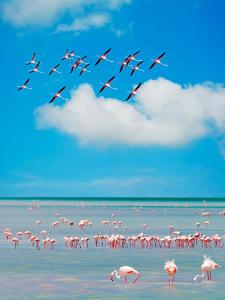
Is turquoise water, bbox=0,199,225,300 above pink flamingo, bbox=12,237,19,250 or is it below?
below

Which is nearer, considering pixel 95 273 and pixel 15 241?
pixel 95 273

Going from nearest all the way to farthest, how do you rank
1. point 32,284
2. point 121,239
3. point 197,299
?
1. point 197,299
2. point 32,284
3. point 121,239

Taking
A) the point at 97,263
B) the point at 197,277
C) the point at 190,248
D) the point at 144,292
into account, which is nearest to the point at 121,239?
the point at 190,248

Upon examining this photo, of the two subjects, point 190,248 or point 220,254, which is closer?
point 220,254

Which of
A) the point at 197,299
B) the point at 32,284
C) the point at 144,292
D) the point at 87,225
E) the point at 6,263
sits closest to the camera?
the point at 197,299

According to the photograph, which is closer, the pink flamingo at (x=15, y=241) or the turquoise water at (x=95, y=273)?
the turquoise water at (x=95, y=273)

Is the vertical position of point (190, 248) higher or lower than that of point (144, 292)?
higher

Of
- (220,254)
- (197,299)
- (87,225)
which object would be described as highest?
(87,225)

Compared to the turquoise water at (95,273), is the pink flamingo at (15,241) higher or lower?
higher

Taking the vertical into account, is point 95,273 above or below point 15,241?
below

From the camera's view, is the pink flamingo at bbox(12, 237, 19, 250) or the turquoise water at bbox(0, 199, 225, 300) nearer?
the turquoise water at bbox(0, 199, 225, 300)

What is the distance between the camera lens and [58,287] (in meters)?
19.4

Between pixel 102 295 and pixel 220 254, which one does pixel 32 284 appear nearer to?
pixel 102 295

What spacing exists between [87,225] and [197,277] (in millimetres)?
28609
